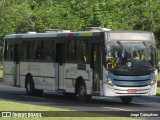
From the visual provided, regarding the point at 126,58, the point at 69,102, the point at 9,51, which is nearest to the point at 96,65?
the point at 126,58

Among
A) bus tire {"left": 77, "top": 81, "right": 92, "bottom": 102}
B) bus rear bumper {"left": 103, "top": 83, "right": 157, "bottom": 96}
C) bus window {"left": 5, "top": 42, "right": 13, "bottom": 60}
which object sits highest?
bus window {"left": 5, "top": 42, "right": 13, "bottom": 60}

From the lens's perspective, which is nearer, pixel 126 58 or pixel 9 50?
pixel 126 58

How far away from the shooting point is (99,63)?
76.9ft

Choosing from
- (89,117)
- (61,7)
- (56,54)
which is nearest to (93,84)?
(56,54)

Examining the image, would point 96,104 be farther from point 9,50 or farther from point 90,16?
point 90,16

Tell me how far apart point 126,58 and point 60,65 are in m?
4.21

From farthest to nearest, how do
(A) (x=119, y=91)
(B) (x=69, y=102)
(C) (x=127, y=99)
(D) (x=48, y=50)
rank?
(D) (x=48, y=50) → (C) (x=127, y=99) → (B) (x=69, y=102) → (A) (x=119, y=91)

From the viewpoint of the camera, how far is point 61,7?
58.1 metres

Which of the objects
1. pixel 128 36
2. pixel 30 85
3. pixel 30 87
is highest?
pixel 128 36

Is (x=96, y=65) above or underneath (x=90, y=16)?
underneath

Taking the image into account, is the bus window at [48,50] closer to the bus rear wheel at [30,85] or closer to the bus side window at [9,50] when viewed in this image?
the bus rear wheel at [30,85]

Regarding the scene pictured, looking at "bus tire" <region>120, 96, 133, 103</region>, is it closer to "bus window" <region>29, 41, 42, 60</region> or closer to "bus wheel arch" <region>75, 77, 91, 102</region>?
"bus wheel arch" <region>75, 77, 91, 102</region>

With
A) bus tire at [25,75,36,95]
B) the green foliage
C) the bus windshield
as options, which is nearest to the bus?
the bus windshield

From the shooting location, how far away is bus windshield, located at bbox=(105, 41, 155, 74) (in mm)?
23188
